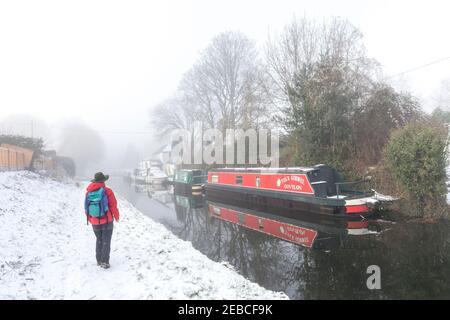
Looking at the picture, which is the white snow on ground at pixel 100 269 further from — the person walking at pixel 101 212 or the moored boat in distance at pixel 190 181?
the moored boat in distance at pixel 190 181

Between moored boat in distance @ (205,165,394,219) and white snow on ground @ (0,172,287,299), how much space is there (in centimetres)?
703

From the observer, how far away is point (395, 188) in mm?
13531

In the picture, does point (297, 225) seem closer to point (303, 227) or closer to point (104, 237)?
point (303, 227)

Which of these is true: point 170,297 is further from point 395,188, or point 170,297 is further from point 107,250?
point 395,188

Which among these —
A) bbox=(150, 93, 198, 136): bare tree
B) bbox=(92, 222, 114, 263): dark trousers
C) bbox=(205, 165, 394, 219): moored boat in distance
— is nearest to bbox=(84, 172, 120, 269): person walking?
bbox=(92, 222, 114, 263): dark trousers

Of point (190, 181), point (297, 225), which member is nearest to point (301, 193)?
point (297, 225)

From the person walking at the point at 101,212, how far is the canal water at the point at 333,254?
312 centimetres

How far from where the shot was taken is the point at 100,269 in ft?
19.4

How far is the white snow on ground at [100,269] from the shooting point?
4.98 meters

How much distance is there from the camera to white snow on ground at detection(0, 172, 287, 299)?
498cm

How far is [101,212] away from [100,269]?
41.2 inches

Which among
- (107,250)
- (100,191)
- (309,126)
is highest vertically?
(309,126)
